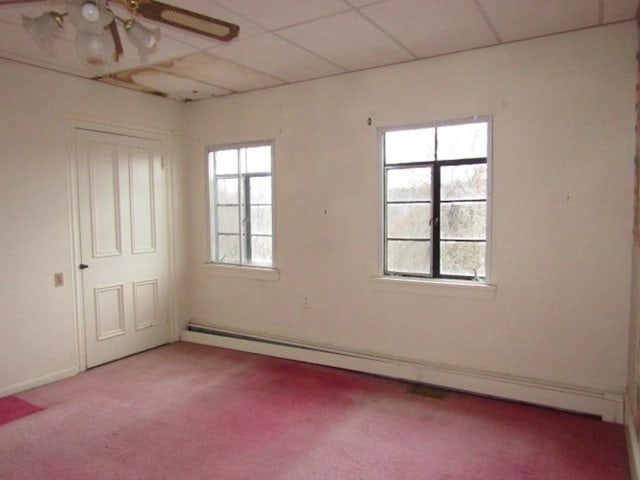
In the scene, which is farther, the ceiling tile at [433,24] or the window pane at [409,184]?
the window pane at [409,184]

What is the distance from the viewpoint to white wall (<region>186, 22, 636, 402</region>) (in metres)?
2.94

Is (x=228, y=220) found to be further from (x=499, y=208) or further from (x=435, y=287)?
(x=499, y=208)

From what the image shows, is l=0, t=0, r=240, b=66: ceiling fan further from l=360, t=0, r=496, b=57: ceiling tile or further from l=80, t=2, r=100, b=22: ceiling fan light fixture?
l=360, t=0, r=496, b=57: ceiling tile

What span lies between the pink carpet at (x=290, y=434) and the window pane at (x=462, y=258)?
95 cm

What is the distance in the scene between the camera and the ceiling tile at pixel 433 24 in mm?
2588

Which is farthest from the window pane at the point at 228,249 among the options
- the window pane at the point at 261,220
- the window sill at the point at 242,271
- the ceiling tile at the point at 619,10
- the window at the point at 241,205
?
the ceiling tile at the point at 619,10

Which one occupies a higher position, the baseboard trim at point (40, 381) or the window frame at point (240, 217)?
the window frame at point (240, 217)

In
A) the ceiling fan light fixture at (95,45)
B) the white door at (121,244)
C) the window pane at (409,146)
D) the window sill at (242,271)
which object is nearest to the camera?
the ceiling fan light fixture at (95,45)

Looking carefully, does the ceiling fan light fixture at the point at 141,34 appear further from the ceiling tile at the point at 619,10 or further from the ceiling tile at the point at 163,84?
the ceiling tile at the point at 619,10

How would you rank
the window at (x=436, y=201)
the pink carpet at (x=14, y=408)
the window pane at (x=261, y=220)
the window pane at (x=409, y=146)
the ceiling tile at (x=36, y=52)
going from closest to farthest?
the ceiling tile at (x=36, y=52), the pink carpet at (x=14, y=408), the window at (x=436, y=201), the window pane at (x=409, y=146), the window pane at (x=261, y=220)

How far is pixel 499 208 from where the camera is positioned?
3260mm

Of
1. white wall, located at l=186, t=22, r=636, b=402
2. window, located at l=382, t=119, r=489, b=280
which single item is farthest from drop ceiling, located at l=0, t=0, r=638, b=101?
window, located at l=382, t=119, r=489, b=280

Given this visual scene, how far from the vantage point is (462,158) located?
3434mm

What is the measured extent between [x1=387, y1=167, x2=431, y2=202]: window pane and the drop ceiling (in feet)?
2.89
